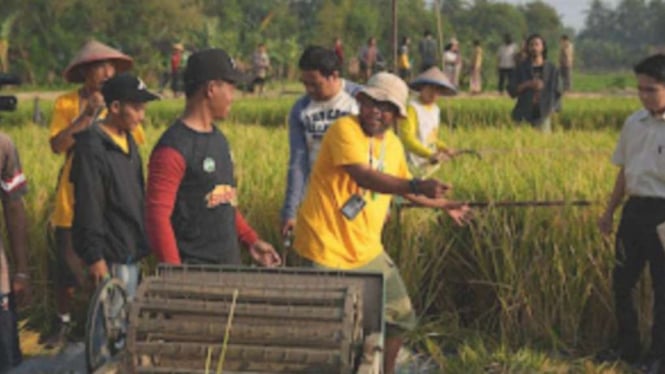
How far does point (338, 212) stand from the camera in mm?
3652

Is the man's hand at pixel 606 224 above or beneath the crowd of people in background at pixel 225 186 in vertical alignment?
A: beneath

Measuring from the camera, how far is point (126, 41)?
3788 cm

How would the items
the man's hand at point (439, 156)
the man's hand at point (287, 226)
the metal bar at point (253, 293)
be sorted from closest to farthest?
the metal bar at point (253, 293) → the man's hand at point (287, 226) → the man's hand at point (439, 156)

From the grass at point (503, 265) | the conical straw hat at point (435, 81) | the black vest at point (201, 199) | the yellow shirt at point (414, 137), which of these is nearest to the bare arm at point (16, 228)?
the black vest at point (201, 199)

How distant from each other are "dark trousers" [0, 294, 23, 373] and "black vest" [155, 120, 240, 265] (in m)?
0.70

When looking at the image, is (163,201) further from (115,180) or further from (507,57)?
(507,57)

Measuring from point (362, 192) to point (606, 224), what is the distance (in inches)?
57.0

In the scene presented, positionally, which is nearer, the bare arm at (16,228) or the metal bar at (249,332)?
the metal bar at (249,332)

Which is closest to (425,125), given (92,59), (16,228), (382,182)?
(92,59)

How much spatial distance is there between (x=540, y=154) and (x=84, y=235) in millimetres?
3612

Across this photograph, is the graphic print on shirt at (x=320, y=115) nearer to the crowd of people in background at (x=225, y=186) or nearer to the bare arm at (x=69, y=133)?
the crowd of people in background at (x=225, y=186)

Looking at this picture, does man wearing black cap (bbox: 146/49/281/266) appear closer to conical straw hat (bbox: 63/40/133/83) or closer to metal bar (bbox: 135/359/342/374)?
metal bar (bbox: 135/359/342/374)

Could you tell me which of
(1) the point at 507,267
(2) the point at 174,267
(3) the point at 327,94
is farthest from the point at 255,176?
(2) the point at 174,267

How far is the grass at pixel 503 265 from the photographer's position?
4.71 meters
